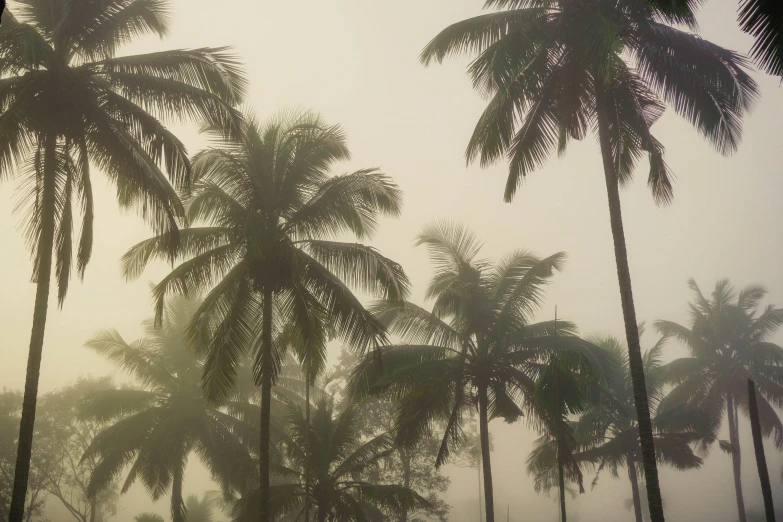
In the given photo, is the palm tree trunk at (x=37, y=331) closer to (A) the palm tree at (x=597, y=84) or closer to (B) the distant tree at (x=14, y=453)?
(A) the palm tree at (x=597, y=84)

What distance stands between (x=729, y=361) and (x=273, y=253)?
32301 mm

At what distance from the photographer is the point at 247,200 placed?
18062 millimetres

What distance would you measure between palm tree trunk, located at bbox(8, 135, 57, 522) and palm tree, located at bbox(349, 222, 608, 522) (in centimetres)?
987

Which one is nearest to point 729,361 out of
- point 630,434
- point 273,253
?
point 630,434

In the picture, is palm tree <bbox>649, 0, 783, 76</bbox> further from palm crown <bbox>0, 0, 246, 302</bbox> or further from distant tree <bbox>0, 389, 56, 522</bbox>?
distant tree <bbox>0, 389, 56, 522</bbox>

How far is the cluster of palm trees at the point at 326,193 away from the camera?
13.9 meters

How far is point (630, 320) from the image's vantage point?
15.4 metres

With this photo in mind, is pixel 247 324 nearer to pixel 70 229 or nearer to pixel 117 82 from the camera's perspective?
pixel 70 229

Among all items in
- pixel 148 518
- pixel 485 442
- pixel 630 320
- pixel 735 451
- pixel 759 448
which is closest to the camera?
pixel 630 320

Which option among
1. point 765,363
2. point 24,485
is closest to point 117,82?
point 24,485

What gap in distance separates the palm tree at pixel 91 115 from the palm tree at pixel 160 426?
15.4 m

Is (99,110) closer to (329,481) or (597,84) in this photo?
(597,84)

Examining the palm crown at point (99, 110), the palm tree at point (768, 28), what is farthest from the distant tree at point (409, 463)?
the palm tree at point (768, 28)

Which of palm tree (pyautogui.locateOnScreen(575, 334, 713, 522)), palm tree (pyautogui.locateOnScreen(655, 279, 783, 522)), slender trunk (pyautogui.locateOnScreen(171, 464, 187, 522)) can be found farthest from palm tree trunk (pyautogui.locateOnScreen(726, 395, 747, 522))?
slender trunk (pyautogui.locateOnScreen(171, 464, 187, 522))
